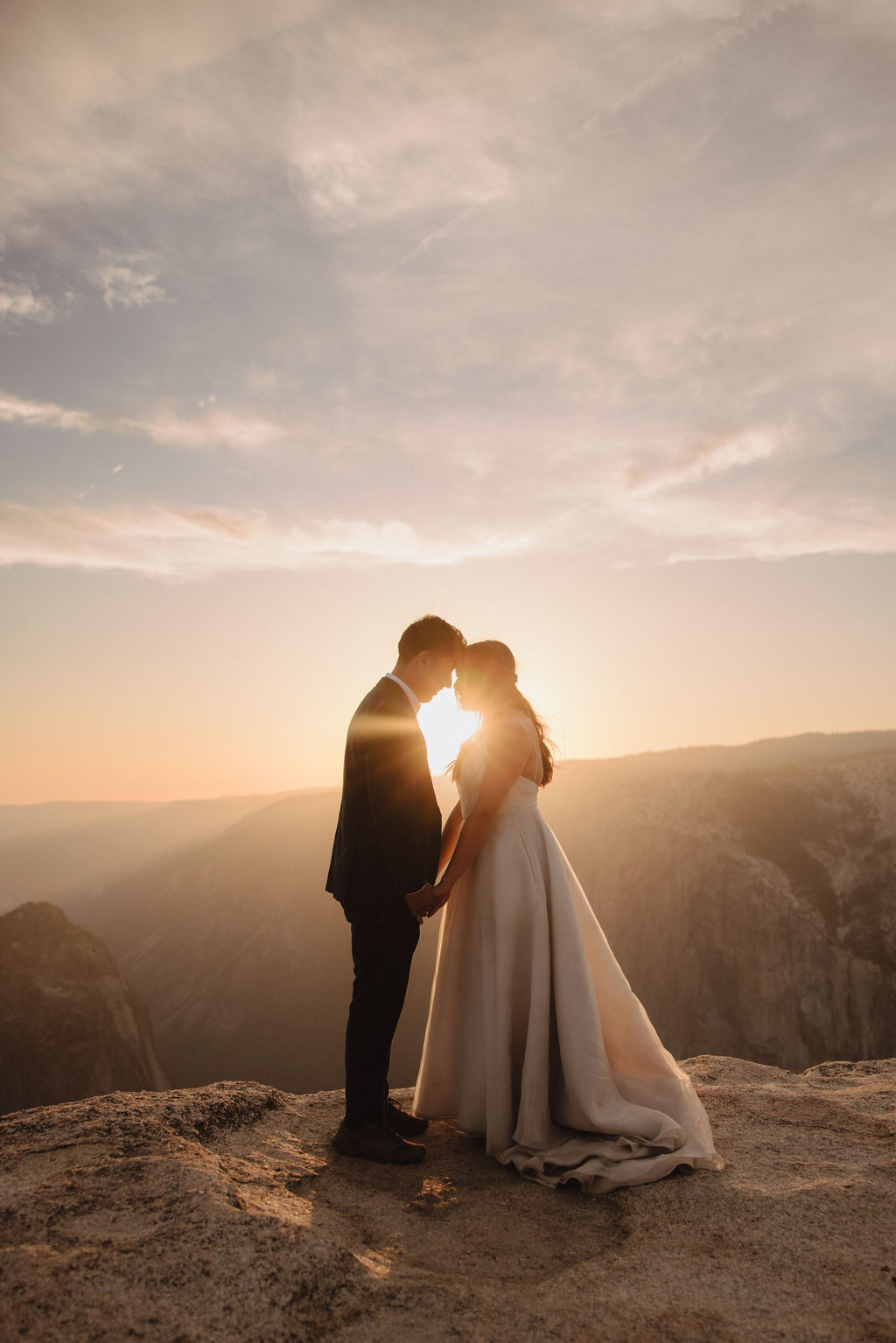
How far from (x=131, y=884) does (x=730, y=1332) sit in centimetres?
6006

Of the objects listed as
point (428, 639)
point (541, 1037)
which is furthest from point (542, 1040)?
point (428, 639)

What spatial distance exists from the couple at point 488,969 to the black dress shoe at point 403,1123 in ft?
0.04

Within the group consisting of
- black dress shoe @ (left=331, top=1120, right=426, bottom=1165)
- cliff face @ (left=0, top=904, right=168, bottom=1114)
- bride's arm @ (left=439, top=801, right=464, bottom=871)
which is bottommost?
cliff face @ (left=0, top=904, right=168, bottom=1114)

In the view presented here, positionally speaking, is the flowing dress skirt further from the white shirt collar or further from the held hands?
the white shirt collar

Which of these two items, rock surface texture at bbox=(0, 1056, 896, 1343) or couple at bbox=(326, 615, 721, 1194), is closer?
rock surface texture at bbox=(0, 1056, 896, 1343)

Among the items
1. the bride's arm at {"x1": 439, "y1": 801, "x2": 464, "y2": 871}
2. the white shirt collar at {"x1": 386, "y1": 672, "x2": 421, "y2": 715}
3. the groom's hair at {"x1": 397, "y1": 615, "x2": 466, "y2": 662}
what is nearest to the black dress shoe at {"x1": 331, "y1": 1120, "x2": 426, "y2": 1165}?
the bride's arm at {"x1": 439, "y1": 801, "x2": 464, "y2": 871}

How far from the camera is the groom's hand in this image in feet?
13.2

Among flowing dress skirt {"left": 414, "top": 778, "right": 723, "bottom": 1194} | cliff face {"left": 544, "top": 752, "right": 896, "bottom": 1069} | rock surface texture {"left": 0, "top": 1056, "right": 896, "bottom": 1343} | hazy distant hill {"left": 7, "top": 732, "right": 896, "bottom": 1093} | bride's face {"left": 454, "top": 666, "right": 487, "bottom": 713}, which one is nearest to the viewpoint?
rock surface texture {"left": 0, "top": 1056, "right": 896, "bottom": 1343}

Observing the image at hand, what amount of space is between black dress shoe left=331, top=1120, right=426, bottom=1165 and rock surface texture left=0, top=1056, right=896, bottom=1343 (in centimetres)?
6

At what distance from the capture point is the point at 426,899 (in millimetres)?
4086

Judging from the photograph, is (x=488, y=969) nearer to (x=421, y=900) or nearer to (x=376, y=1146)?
(x=421, y=900)

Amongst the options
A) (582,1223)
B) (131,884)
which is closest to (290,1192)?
(582,1223)

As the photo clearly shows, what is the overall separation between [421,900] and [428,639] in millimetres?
1474

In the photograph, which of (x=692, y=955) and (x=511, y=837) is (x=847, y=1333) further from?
(x=692, y=955)
